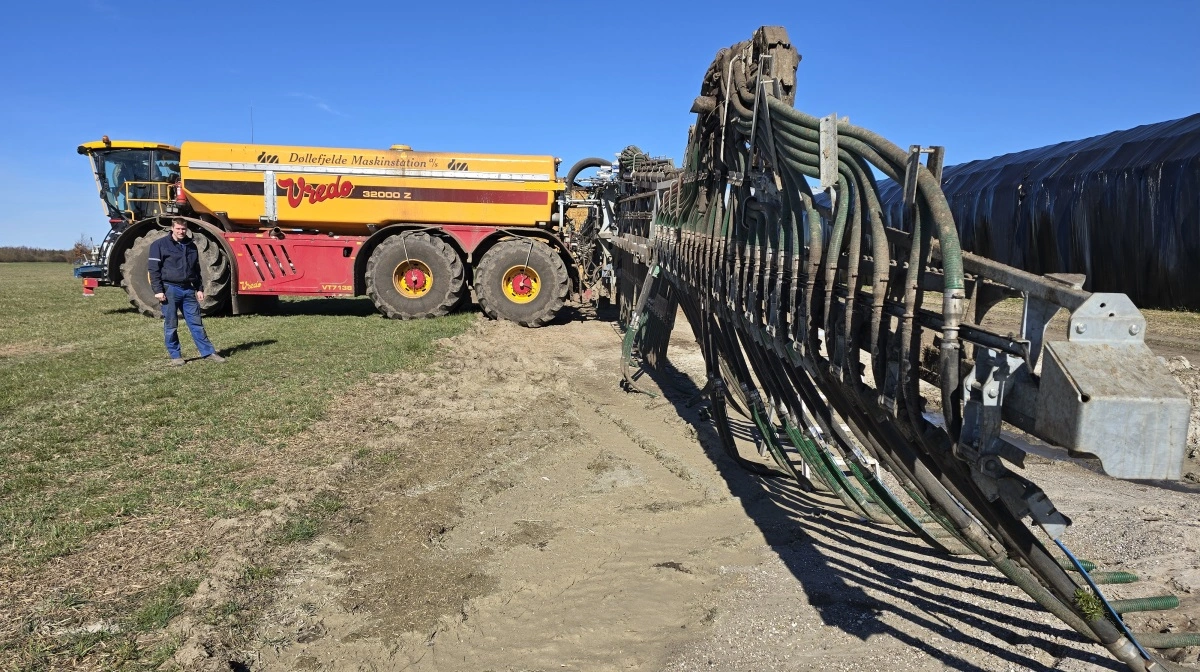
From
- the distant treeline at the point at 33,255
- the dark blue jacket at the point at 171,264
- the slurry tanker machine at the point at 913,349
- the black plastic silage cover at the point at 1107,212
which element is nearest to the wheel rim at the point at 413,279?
the dark blue jacket at the point at 171,264

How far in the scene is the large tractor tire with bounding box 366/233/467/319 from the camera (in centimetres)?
1188

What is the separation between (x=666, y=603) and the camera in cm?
336

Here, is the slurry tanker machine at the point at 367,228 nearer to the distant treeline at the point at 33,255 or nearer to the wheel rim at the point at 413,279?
the wheel rim at the point at 413,279

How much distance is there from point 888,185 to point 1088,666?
1691 centimetres

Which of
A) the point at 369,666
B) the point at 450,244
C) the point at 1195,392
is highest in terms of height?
the point at 450,244

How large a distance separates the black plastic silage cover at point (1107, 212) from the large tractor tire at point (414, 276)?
661 centimetres

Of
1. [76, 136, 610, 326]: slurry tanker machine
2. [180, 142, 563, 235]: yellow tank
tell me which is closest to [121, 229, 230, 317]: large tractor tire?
[76, 136, 610, 326]: slurry tanker machine

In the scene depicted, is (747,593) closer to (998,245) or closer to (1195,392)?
(1195,392)

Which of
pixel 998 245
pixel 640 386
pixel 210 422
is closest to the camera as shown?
pixel 210 422

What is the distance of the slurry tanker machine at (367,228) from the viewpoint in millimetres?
11906

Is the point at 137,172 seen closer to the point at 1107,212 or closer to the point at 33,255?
the point at 1107,212

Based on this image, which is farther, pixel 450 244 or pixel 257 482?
pixel 450 244

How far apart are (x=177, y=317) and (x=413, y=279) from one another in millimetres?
4232

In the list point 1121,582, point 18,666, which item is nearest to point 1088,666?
point 1121,582
